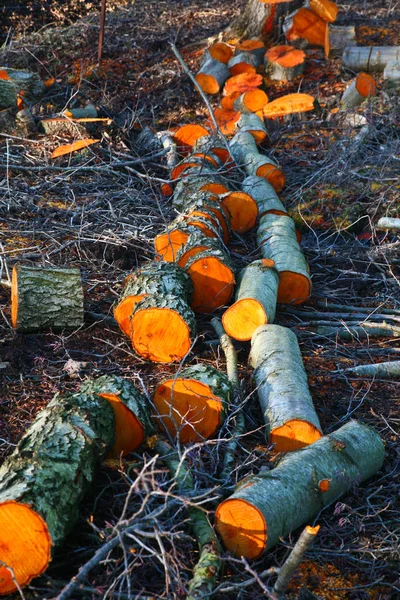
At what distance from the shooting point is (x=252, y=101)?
890cm

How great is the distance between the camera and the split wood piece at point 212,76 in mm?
9578

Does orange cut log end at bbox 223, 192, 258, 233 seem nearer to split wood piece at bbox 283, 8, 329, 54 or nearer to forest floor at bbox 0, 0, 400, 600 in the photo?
forest floor at bbox 0, 0, 400, 600

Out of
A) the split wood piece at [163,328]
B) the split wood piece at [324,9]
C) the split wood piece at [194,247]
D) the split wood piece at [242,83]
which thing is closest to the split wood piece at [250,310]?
the split wood piece at [163,328]

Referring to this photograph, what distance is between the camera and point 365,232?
6.50 m

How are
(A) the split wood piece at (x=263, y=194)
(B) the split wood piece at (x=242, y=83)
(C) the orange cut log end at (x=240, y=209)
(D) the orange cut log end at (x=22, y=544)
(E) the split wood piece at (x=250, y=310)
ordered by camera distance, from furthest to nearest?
1. (B) the split wood piece at (x=242, y=83)
2. (A) the split wood piece at (x=263, y=194)
3. (C) the orange cut log end at (x=240, y=209)
4. (E) the split wood piece at (x=250, y=310)
5. (D) the orange cut log end at (x=22, y=544)

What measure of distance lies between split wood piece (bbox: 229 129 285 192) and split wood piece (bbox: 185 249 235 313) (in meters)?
2.31

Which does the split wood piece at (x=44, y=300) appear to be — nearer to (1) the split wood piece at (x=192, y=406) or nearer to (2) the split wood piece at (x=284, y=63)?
(1) the split wood piece at (x=192, y=406)

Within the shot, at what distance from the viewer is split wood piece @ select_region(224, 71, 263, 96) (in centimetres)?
925

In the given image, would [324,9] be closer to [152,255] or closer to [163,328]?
[152,255]

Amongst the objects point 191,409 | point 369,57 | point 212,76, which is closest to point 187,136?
point 212,76

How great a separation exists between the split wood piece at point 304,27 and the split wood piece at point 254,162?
3225 millimetres

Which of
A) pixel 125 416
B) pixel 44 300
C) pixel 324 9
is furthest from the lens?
pixel 324 9

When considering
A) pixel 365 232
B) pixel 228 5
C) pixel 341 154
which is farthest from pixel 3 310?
pixel 228 5

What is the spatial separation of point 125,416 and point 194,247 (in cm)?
190
